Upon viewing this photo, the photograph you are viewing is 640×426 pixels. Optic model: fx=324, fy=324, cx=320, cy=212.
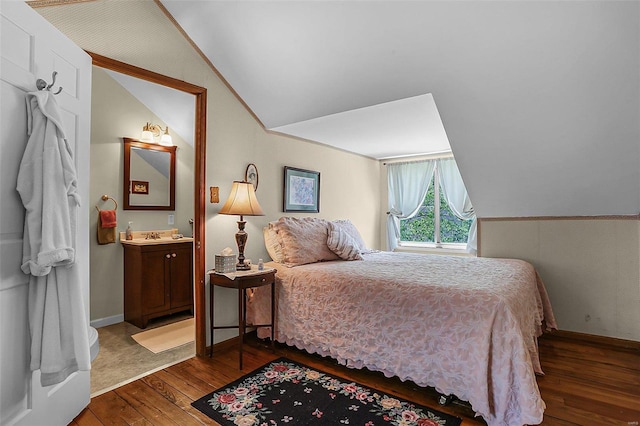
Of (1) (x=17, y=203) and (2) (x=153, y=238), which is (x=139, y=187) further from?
(1) (x=17, y=203)

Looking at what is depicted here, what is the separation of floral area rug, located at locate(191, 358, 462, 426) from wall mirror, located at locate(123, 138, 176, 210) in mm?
2497

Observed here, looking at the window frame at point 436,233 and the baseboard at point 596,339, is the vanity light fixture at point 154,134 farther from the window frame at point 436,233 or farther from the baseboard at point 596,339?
the baseboard at point 596,339

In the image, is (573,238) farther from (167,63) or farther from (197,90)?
(167,63)

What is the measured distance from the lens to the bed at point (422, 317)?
175 cm

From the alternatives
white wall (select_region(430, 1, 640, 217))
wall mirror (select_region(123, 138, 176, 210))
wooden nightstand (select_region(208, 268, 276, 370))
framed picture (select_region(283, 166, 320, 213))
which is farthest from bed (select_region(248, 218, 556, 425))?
wall mirror (select_region(123, 138, 176, 210))

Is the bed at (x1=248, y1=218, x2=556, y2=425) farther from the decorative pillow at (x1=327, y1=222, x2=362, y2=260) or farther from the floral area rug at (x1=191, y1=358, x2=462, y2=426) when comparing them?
the floral area rug at (x1=191, y1=358, x2=462, y2=426)

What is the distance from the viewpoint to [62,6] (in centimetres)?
196

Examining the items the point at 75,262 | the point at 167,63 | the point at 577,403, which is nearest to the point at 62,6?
the point at 167,63

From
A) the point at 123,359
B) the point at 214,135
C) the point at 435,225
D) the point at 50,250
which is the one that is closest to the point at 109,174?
the point at 214,135

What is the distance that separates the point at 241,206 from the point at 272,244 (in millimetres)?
591

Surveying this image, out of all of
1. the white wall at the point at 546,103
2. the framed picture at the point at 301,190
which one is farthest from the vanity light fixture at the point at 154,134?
the white wall at the point at 546,103

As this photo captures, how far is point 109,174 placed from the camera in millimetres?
3527

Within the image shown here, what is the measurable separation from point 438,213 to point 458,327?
3.26 meters

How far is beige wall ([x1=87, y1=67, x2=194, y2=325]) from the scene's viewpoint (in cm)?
340
